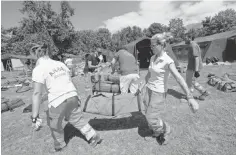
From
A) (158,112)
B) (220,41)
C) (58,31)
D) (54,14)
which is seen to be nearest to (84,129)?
(158,112)

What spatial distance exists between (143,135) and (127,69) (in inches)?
83.6

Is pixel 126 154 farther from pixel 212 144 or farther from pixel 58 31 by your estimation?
pixel 58 31

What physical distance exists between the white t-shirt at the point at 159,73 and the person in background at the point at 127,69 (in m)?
1.82

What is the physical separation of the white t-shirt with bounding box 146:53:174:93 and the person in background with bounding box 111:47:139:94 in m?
1.82

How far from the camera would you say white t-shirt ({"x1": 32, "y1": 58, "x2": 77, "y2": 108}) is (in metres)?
2.75

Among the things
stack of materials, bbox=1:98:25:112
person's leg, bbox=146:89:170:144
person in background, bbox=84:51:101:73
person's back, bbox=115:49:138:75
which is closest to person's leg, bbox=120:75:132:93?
person's back, bbox=115:49:138:75

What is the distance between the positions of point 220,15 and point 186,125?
68.3m

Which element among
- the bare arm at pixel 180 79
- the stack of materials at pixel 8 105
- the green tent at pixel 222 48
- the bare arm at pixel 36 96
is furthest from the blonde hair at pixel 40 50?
the green tent at pixel 222 48

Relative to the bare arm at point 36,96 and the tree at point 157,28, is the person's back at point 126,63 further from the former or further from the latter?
the tree at point 157,28

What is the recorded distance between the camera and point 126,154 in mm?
3086

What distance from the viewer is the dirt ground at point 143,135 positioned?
3.11 metres

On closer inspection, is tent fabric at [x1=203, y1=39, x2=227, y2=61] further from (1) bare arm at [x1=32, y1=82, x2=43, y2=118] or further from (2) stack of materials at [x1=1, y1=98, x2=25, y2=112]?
(1) bare arm at [x1=32, y1=82, x2=43, y2=118]

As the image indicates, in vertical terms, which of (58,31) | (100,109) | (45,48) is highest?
(58,31)

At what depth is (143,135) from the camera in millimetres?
3670
